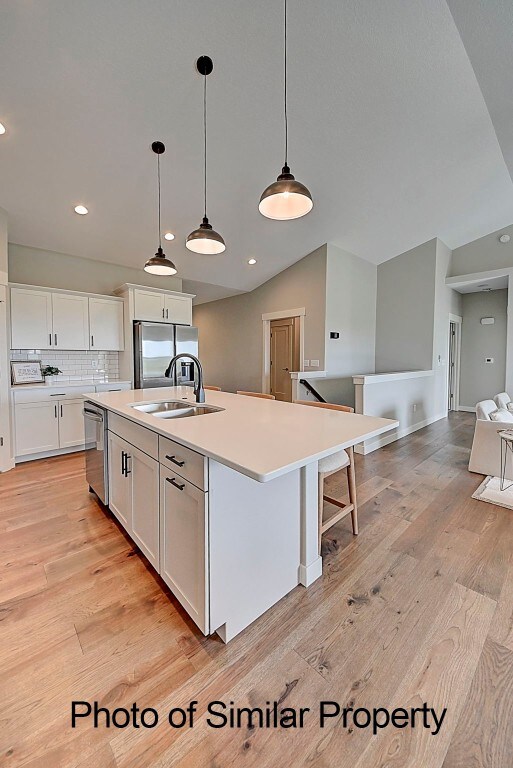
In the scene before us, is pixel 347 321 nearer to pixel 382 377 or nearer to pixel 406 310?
pixel 406 310

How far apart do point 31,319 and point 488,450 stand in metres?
5.34

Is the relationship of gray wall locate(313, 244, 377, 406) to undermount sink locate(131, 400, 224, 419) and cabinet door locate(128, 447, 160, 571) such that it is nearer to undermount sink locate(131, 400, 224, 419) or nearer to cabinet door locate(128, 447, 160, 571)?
undermount sink locate(131, 400, 224, 419)

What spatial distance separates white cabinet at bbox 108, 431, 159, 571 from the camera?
5.52 feet

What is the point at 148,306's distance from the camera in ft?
15.4

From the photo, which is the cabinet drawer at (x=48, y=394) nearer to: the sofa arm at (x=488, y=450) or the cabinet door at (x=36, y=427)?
the cabinet door at (x=36, y=427)

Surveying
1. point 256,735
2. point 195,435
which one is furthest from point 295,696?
point 195,435

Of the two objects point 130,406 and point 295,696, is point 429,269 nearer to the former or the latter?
point 130,406

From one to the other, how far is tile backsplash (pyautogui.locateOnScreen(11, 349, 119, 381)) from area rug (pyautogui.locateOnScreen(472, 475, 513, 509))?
4.74 metres

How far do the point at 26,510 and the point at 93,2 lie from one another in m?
3.52

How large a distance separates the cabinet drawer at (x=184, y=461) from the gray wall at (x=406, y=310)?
18.4 ft

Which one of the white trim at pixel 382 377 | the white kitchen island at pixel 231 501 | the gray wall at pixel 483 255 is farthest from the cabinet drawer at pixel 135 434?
the gray wall at pixel 483 255

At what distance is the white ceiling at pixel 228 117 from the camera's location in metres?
2.14

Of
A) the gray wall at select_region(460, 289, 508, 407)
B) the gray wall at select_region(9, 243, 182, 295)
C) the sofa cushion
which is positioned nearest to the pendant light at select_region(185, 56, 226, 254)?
the gray wall at select_region(9, 243, 182, 295)

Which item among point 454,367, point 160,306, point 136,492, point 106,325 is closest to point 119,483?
point 136,492
